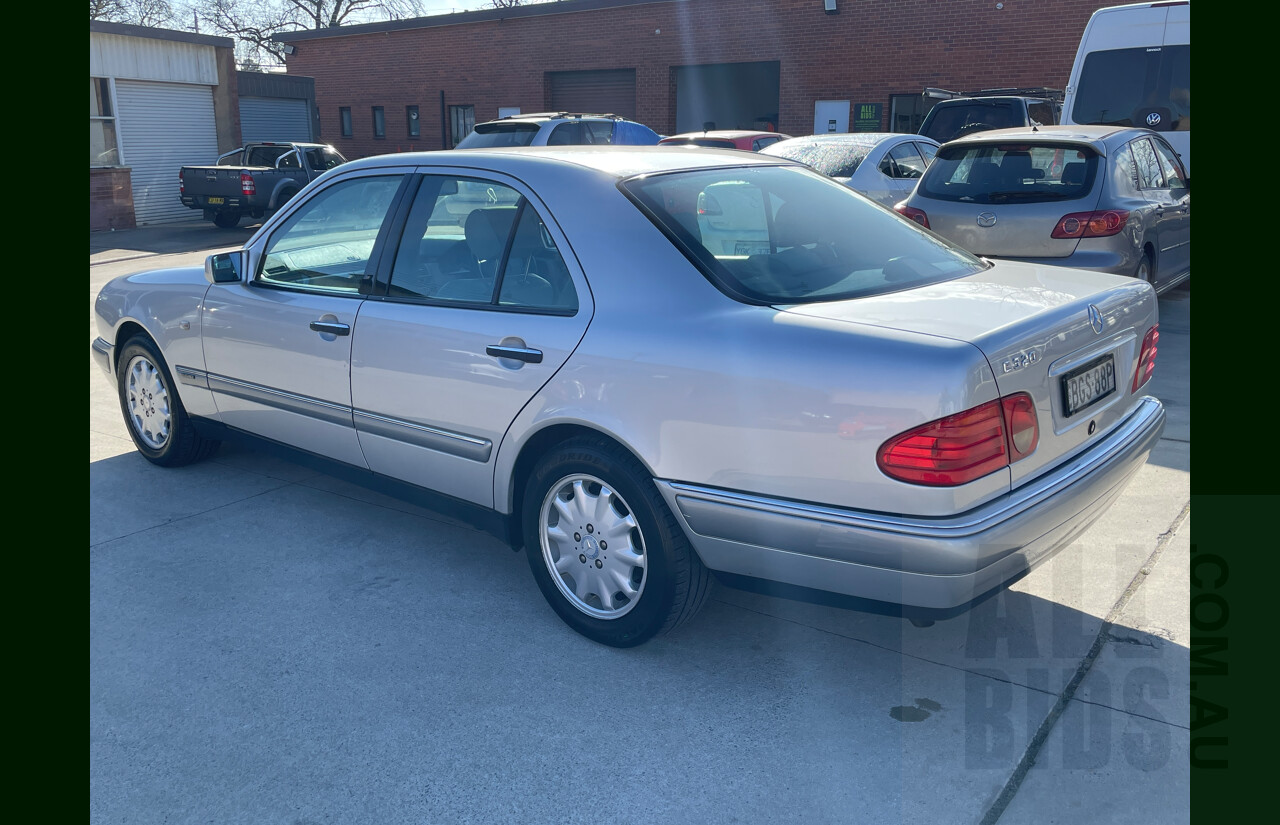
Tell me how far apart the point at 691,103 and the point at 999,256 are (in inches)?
798

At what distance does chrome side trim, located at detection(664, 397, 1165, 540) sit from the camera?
2.62 meters

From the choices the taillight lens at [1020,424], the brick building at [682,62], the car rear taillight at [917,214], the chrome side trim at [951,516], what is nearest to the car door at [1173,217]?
the car rear taillight at [917,214]

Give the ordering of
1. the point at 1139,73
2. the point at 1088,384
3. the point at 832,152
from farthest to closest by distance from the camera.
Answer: the point at 1139,73 → the point at 832,152 → the point at 1088,384

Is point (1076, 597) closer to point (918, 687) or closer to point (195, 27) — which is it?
point (918, 687)

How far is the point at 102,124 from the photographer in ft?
65.8

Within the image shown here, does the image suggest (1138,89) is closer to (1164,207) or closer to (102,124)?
(1164,207)

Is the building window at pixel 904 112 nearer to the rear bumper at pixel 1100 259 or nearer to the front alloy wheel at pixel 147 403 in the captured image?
the rear bumper at pixel 1100 259

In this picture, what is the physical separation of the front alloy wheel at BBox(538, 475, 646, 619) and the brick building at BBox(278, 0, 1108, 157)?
18192mm

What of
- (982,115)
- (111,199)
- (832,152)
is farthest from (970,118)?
(111,199)

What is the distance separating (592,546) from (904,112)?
20854mm

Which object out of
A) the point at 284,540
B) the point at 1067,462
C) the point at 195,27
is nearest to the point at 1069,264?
the point at 1067,462

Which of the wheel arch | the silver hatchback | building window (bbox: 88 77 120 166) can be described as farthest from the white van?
building window (bbox: 88 77 120 166)

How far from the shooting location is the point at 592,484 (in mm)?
3283
